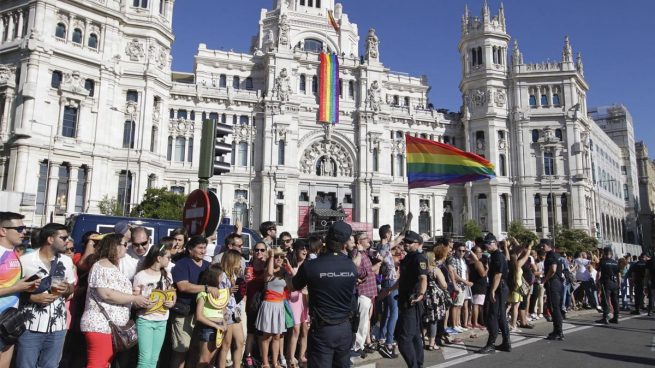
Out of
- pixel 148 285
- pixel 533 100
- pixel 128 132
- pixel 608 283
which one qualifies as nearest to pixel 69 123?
pixel 128 132

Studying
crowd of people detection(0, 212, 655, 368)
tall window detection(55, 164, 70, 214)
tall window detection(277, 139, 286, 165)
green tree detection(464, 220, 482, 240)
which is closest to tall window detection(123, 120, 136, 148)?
tall window detection(55, 164, 70, 214)

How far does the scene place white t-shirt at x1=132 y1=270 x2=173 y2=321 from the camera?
5.96 meters

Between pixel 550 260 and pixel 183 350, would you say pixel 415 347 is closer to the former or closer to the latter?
pixel 183 350

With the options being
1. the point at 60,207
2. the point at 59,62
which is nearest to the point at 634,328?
the point at 60,207

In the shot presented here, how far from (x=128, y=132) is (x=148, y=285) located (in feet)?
124

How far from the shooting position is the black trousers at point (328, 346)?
5195 millimetres

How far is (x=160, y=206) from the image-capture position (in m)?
33.2

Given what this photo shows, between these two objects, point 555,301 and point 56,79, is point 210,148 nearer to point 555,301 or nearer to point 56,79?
point 555,301

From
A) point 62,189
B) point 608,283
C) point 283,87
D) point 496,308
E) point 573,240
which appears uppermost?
point 283,87

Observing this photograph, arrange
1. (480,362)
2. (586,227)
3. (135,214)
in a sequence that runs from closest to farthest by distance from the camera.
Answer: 1. (480,362)
2. (135,214)
3. (586,227)

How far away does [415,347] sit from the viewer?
7312 millimetres

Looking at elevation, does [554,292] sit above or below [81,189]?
below

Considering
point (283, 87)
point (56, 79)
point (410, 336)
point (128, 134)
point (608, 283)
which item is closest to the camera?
point (410, 336)

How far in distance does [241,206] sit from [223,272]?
136 ft
